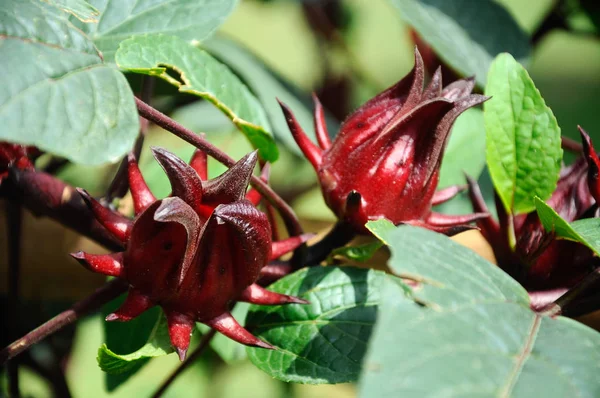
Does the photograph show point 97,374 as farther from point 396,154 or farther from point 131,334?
point 396,154

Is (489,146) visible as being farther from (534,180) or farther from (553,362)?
(553,362)

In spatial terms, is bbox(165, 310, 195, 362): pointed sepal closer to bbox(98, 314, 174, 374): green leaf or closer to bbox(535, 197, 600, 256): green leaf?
bbox(98, 314, 174, 374): green leaf

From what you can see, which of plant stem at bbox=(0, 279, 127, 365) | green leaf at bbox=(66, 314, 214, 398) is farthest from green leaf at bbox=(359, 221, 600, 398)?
green leaf at bbox=(66, 314, 214, 398)

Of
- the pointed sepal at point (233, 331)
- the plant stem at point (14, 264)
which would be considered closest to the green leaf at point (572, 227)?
the pointed sepal at point (233, 331)

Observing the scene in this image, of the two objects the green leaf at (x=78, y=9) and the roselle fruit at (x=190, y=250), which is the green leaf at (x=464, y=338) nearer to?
the roselle fruit at (x=190, y=250)

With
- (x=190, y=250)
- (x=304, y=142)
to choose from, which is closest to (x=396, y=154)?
(x=304, y=142)

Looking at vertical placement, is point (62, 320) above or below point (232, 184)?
below
